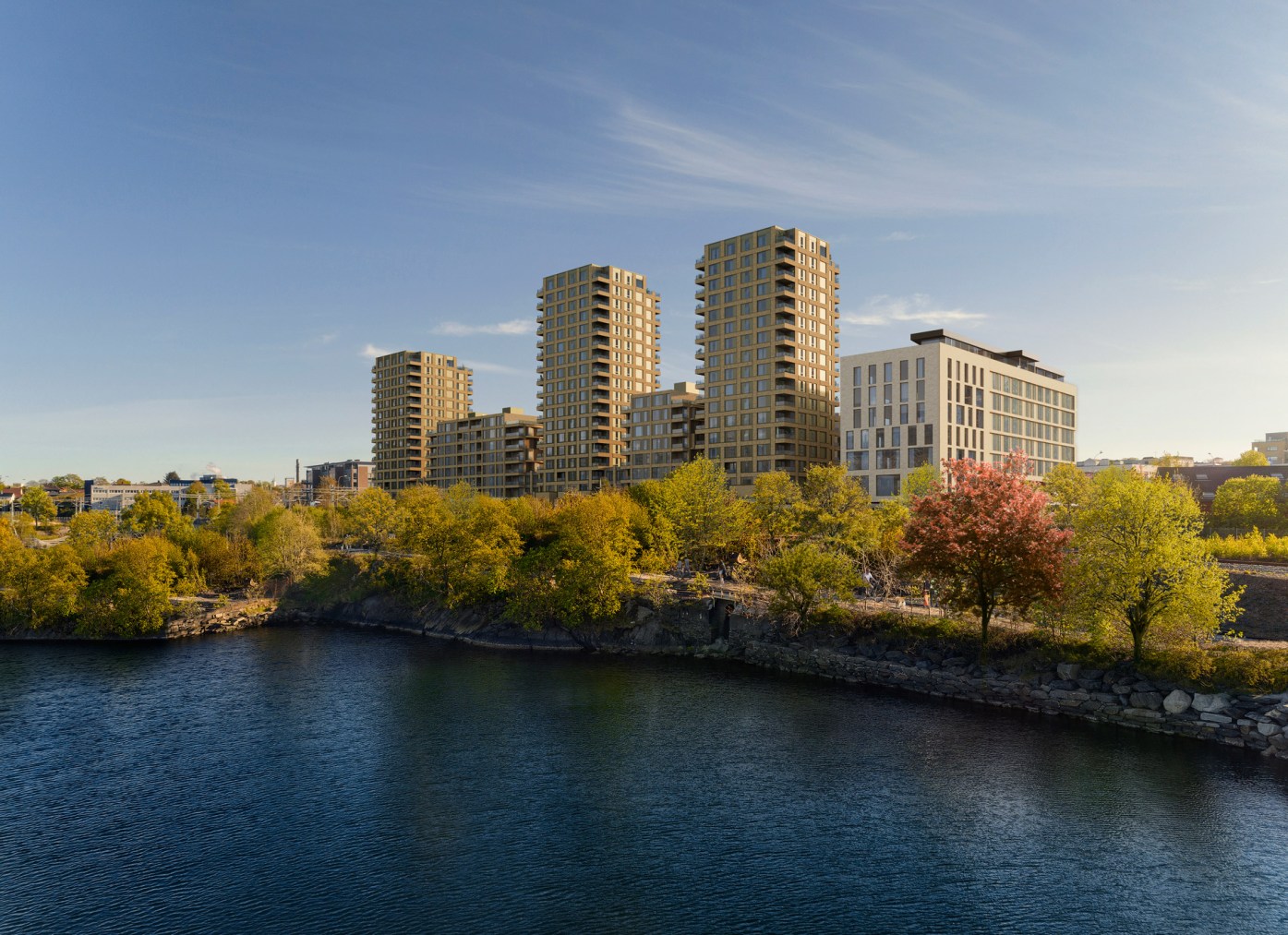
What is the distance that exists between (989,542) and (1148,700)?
48.2ft

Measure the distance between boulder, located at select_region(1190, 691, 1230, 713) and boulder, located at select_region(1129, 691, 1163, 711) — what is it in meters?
1.84

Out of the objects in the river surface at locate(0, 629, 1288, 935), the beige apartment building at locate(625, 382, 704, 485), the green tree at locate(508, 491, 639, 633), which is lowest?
the river surface at locate(0, 629, 1288, 935)

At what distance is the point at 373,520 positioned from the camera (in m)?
124

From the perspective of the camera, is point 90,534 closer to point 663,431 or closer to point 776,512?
point 776,512

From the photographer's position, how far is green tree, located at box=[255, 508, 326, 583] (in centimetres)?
10981

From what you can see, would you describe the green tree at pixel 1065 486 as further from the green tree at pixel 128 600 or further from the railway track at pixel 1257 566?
the green tree at pixel 128 600

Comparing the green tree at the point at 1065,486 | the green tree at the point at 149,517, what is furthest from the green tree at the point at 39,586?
the green tree at the point at 1065,486

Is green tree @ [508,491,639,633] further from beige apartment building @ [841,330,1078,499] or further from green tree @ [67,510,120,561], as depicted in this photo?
beige apartment building @ [841,330,1078,499]

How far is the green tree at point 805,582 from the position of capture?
2864 inches

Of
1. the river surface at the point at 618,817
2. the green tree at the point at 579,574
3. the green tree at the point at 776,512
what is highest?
the green tree at the point at 776,512

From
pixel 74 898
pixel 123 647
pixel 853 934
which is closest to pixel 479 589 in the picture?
pixel 123 647

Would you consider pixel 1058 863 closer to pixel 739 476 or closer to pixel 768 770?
pixel 768 770

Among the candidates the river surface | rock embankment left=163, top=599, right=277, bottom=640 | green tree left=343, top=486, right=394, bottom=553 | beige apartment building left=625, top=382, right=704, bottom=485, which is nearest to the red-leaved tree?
the river surface

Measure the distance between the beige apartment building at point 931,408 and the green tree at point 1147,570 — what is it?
69.8m
